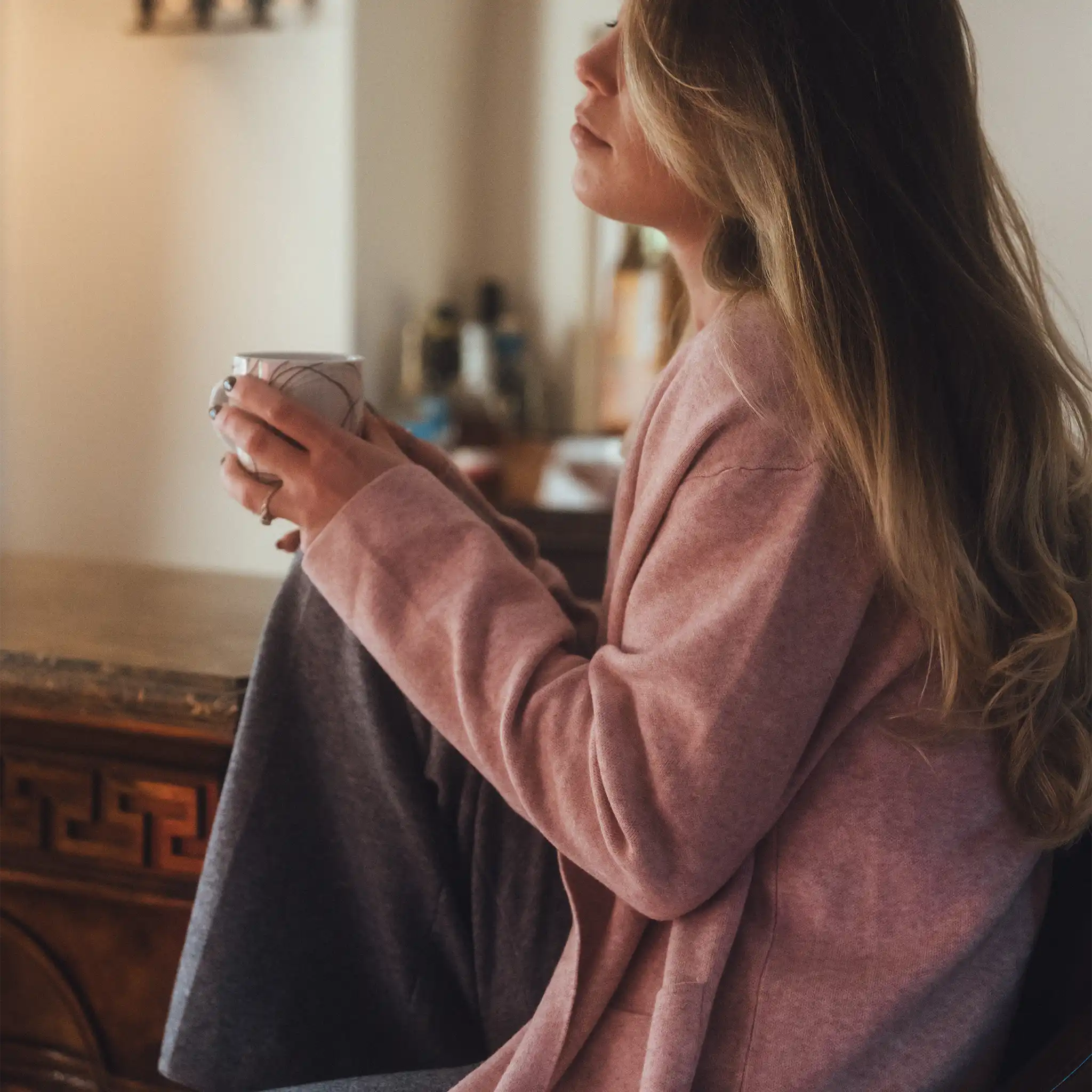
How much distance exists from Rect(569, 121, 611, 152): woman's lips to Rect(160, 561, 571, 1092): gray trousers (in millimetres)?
325

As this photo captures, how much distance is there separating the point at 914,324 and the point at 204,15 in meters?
2.19

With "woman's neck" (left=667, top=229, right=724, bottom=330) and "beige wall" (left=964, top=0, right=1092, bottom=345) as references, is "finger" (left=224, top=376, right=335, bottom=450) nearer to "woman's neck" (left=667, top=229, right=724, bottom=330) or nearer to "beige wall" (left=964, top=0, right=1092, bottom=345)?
"woman's neck" (left=667, top=229, right=724, bottom=330)

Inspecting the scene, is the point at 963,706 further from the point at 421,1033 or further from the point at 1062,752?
the point at 421,1033

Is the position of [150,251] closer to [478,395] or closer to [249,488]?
[478,395]

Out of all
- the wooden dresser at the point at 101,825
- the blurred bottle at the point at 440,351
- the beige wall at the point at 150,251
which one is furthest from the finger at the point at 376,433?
the blurred bottle at the point at 440,351

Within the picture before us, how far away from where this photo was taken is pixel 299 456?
2.43ft

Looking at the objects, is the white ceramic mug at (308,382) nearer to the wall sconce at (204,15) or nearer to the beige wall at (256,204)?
the beige wall at (256,204)

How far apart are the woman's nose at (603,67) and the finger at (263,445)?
29 centimetres

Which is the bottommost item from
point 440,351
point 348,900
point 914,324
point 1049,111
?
point 348,900

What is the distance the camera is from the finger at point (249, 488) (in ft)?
2.48

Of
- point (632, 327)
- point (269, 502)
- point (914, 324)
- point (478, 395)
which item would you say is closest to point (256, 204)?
point (478, 395)

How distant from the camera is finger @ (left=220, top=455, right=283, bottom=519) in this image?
755 millimetres

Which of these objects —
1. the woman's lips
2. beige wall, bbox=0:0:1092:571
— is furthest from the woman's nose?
beige wall, bbox=0:0:1092:571

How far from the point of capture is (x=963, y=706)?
653 millimetres
